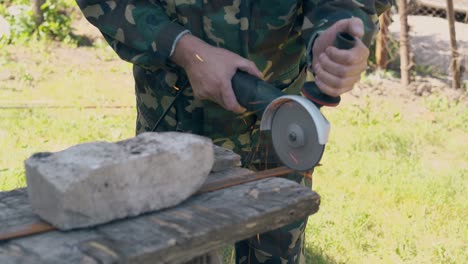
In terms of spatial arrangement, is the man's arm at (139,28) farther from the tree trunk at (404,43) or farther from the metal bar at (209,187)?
the tree trunk at (404,43)

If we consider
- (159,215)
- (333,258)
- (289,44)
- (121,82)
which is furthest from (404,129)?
(159,215)

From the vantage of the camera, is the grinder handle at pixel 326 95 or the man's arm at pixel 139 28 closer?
the grinder handle at pixel 326 95

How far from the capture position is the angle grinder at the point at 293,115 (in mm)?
1982

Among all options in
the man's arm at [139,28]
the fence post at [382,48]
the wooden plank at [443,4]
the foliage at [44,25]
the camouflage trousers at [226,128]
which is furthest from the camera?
the wooden plank at [443,4]

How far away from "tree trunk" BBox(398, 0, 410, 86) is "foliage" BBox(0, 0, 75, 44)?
12.9ft

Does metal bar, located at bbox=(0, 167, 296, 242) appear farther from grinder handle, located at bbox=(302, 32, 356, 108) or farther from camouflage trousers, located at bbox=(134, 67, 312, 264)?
camouflage trousers, located at bbox=(134, 67, 312, 264)

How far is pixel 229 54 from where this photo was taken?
2340mm

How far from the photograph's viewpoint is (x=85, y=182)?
1726 mm

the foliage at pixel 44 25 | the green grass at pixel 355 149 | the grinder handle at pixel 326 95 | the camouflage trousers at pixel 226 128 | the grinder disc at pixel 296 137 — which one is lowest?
the green grass at pixel 355 149

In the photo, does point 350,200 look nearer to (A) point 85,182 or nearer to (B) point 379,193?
(B) point 379,193

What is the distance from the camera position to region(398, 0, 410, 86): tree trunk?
6969 mm

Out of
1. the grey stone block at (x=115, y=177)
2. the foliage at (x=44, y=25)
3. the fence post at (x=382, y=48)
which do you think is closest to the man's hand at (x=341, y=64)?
the grey stone block at (x=115, y=177)

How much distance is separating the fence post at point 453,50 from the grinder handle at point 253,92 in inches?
203

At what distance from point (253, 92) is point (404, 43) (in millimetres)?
5246
